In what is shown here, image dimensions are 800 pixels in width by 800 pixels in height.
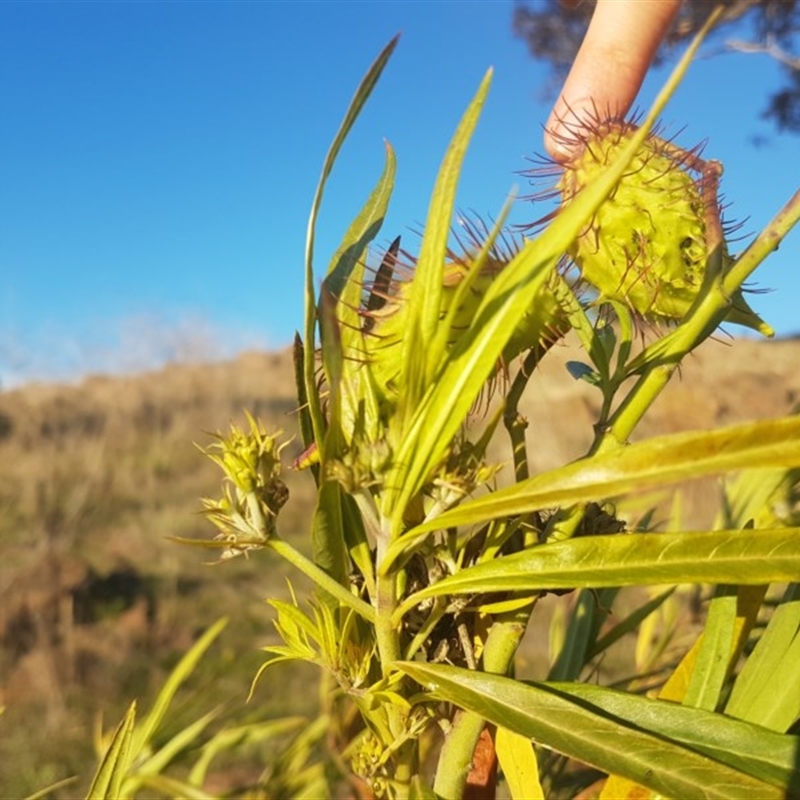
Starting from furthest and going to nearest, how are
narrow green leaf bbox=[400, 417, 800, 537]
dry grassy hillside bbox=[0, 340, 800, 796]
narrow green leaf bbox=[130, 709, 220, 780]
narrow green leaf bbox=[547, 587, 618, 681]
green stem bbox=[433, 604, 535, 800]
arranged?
1. dry grassy hillside bbox=[0, 340, 800, 796]
2. narrow green leaf bbox=[547, 587, 618, 681]
3. narrow green leaf bbox=[130, 709, 220, 780]
4. green stem bbox=[433, 604, 535, 800]
5. narrow green leaf bbox=[400, 417, 800, 537]

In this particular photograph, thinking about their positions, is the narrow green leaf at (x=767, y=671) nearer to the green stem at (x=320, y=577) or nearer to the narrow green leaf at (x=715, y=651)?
the narrow green leaf at (x=715, y=651)

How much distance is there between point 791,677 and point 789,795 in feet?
0.35

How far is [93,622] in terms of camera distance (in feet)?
11.2

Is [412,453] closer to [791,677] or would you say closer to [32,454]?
[791,677]

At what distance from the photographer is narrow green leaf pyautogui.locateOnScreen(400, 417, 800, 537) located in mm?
257

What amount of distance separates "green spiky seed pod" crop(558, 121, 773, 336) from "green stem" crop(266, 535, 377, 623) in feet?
0.55

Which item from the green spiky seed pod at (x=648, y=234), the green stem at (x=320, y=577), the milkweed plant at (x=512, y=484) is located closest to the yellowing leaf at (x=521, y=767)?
the milkweed plant at (x=512, y=484)

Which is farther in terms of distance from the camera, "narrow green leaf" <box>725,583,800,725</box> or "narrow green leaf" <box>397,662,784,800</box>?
"narrow green leaf" <box>725,583,800,725</box>

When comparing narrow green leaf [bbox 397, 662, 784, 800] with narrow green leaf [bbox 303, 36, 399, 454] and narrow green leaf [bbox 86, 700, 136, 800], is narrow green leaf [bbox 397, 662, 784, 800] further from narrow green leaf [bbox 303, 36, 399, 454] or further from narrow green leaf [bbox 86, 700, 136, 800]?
narrow green leaf [bbox 86, 700, 136, 800]

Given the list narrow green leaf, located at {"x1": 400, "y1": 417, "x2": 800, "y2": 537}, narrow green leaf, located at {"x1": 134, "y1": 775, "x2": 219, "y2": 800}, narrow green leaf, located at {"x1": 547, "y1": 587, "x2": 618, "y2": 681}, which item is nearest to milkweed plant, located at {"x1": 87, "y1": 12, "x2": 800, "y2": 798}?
narrow green leaf, located at {"x1": 400, "y1": 417, "x2": 800, "y2": 537}

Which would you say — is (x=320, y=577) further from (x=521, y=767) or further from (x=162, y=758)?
(x=162, y=758)

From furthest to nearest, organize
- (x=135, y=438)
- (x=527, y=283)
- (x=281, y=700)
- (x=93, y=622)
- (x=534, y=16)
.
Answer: (x=135, y=438), (x=534, y=16), (x=93, y=622), (x=281, y=700), (x=527, y=283)

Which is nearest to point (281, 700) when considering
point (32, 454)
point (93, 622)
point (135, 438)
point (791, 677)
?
point (93, 622)

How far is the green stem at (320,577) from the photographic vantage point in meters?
0.34
